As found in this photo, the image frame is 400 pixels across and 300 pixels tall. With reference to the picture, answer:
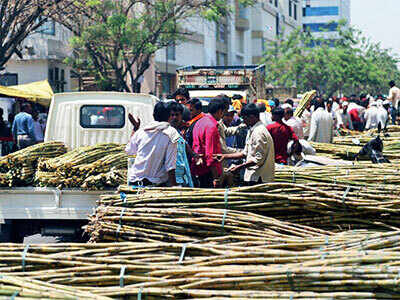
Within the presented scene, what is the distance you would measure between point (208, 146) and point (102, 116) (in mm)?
2635

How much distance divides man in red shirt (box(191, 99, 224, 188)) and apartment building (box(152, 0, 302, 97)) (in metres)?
22.8

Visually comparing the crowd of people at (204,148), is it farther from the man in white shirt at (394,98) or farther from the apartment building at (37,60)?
the apartment building at (37,60)

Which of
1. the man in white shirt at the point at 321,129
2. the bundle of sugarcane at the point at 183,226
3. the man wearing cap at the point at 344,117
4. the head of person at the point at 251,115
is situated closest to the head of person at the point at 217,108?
the head of person at the point at 251,115

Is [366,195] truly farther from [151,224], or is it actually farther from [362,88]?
[362,88]

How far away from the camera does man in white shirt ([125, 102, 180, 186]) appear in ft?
21.4

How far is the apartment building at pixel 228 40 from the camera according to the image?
38.9 meters

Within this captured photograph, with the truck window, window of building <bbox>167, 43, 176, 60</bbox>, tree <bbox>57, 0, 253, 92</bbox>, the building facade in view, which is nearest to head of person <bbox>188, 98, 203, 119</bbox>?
the truck window

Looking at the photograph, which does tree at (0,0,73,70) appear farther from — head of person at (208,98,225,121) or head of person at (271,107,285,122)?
head of person at (208,98,225,121)

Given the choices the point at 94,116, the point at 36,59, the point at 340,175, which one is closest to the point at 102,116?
the point at 94,116

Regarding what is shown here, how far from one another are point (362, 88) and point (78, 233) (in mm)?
66110

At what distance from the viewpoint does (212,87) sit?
20.5m

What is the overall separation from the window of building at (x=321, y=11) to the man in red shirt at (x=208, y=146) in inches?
3845

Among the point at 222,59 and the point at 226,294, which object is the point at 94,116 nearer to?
the point at 226,294

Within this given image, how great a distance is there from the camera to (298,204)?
17.6 ft
